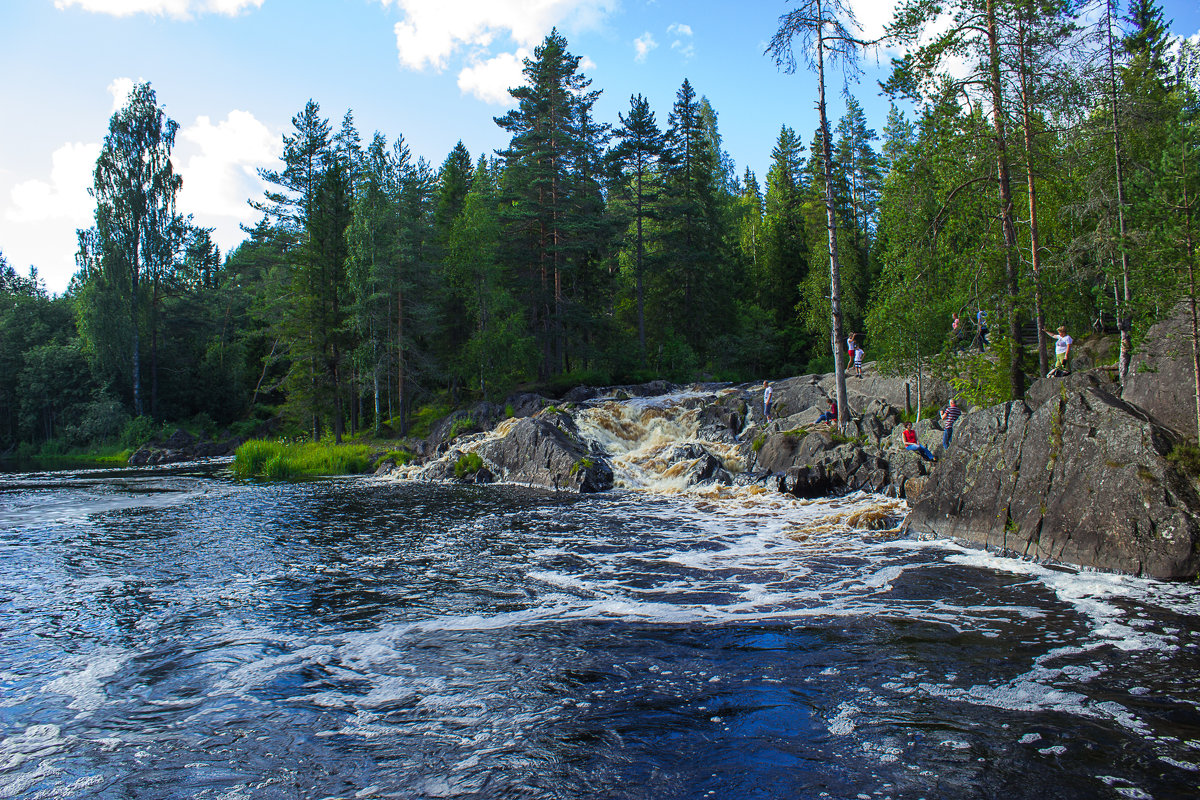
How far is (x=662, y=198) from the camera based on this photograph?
46406 millimetres

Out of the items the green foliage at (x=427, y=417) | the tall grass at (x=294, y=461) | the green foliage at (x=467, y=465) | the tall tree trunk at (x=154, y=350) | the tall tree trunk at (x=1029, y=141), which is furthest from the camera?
the tall tree trunk at (x=154, y=350)

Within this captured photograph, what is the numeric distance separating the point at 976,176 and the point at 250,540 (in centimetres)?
2012

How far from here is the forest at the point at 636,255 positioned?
1523 centimetres

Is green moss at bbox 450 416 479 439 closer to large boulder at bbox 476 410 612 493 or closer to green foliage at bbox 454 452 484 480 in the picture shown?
large boulder at bbox 476 410 612 493

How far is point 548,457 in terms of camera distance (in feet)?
84.5

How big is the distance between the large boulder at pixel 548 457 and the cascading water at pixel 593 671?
9.33 meters

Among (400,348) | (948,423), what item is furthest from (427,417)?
(948,423)

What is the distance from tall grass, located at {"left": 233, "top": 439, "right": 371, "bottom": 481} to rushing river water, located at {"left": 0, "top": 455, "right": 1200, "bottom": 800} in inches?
645

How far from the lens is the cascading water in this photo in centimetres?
527

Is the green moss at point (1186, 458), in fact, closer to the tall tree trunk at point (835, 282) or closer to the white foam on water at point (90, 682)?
the tall tree trunk at point (835, 282)

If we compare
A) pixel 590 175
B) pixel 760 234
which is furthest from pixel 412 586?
pixel 760 234

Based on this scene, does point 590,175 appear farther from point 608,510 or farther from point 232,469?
point 608,510

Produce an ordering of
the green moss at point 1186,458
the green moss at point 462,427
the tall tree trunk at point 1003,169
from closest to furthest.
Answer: the green moss at point 1186,458
the tall tree trunk at point 1003,169
the green moss at point 462,427

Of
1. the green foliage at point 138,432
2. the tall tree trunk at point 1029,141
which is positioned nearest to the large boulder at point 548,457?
the tall tree trunk at point 1029,141
